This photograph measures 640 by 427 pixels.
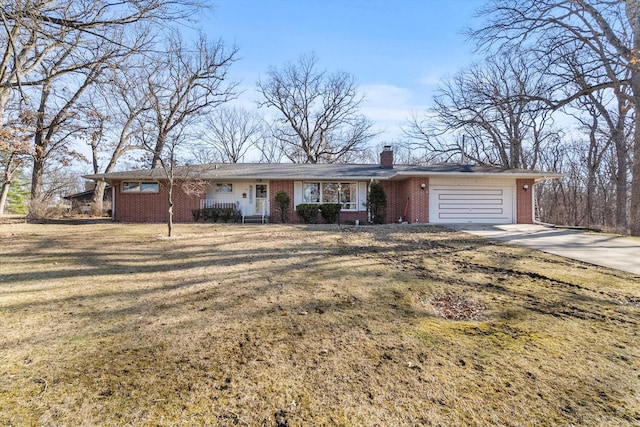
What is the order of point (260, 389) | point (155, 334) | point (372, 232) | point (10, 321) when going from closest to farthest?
point (260, 389) < point (155, 334) < point (10, 321) < point (372, 232)

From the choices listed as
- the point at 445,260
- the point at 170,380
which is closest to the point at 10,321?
the point at 170,380

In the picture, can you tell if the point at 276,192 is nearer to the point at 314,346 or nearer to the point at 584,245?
the point at 584,245

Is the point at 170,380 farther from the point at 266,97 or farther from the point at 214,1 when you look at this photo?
the point at 266,97

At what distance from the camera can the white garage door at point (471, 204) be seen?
45.8 feet

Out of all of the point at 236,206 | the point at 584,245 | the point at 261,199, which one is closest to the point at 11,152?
the point at 236,206

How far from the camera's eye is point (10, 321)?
330 centimetres

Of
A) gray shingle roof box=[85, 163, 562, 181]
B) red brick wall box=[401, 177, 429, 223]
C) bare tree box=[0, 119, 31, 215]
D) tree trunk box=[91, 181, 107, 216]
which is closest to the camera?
bare tree box=[0, 119, 31, 215]

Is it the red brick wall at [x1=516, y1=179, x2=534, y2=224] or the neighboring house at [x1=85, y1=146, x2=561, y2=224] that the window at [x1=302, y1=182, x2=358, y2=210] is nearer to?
the neighboring house at [x1=85, y1=146, x2=561, y2=224]

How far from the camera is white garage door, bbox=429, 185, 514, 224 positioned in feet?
→ 45.8

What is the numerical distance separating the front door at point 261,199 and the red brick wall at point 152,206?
112 inches

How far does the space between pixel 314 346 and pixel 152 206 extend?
15140mm

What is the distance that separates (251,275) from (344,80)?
28011mm

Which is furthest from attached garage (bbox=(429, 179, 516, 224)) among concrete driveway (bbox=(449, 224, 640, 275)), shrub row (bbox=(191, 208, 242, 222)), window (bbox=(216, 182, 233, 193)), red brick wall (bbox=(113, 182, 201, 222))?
red brick wall (bbox=(113, 182, 201, 222))

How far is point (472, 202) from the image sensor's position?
46.4ft
